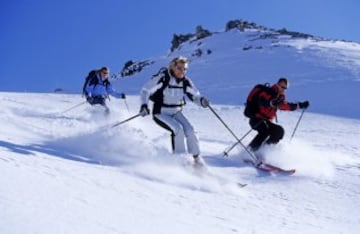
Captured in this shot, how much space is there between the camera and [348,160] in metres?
11.1

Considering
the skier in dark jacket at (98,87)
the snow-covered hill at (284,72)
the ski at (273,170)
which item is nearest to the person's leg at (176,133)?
the ski at (273,170)

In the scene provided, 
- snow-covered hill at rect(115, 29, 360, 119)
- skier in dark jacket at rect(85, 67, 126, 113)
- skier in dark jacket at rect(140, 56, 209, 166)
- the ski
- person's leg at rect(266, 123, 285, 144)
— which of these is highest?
snow-covered hill at rect(115, 29, 360, 119)

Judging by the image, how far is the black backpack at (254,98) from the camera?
958 centimetres

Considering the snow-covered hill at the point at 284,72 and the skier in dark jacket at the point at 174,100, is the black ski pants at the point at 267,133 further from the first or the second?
the snow-covered hill at the point at 284,72

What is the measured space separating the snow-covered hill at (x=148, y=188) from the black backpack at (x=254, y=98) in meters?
0.82

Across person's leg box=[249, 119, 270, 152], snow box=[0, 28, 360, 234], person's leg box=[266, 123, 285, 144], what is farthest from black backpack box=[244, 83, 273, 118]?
snow box=[0, 28, 360, 234]

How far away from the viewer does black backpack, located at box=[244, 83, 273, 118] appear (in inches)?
377

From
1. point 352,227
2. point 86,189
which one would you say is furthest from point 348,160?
point 86,189

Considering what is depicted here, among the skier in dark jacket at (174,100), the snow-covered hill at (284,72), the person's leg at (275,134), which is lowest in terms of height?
the person's leg at (275,134)

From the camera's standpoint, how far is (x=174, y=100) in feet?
27.4

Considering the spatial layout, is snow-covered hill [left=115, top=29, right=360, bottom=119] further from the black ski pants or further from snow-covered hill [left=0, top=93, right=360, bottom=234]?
snow-covered hill [left=0, top=93, right=360, bottom=234]

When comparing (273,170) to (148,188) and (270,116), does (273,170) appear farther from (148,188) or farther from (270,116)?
(148,188)

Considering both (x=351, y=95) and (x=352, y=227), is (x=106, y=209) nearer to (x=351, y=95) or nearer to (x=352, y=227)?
(x=352, y=227)

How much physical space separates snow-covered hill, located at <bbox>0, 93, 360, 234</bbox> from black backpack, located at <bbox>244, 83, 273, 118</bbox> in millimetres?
824
